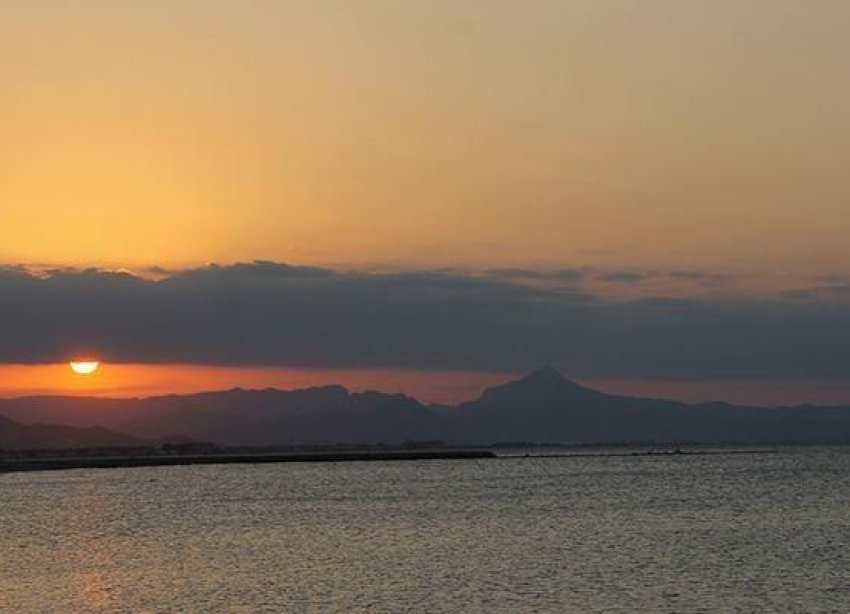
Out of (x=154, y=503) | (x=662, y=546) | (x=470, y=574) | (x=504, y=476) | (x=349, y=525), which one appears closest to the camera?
(x=470, y=574)

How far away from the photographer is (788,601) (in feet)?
181

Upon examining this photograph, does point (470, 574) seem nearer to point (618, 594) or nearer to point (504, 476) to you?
point (618, 594)

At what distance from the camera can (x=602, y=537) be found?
278 ft

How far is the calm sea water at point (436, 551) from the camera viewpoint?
5681 cm

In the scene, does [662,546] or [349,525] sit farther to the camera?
[349,525]

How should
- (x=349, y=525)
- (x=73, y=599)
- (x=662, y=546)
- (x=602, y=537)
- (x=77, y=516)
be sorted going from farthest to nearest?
(x=77, y=516)
(x=349, y=525)
(x=602, y=537)
(x=662, y=546)
(x=73, y=599)

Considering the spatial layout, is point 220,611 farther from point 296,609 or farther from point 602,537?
point 602,537

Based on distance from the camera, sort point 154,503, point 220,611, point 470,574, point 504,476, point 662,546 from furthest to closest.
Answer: point 504,476, point 154,503, point 662,546, point 470,574, point 220,611

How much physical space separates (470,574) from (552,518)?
38021 mm

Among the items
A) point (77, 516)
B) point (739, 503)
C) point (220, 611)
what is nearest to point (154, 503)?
point (77, 516)

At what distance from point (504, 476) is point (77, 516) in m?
90.0

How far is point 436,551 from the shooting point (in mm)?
77000

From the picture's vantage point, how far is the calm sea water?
56.8 meters

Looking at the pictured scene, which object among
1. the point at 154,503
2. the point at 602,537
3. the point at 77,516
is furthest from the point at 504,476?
the point at 602,537
